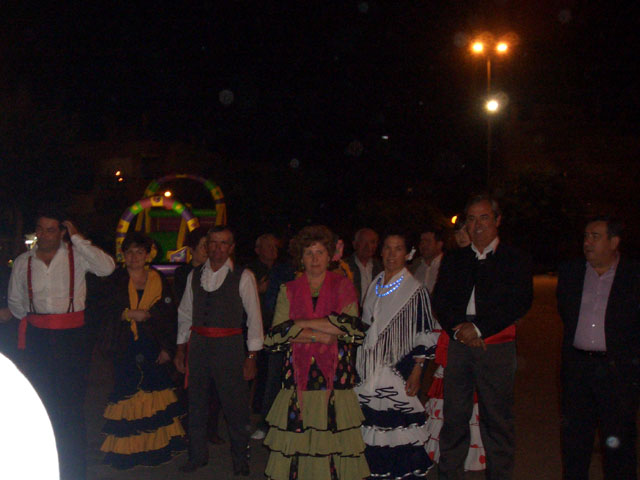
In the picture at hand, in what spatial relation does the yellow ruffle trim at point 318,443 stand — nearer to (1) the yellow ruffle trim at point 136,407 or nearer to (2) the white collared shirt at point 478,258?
(2) the white collared shirt at point 478,258

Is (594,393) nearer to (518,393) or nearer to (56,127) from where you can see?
(518,393)

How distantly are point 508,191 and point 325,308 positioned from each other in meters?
36.2

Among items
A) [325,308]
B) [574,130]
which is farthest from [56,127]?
[325,308]

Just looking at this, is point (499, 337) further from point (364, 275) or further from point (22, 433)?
point (22, 433)

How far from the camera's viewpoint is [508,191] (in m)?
39.2

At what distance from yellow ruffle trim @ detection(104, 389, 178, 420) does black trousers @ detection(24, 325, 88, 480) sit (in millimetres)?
718

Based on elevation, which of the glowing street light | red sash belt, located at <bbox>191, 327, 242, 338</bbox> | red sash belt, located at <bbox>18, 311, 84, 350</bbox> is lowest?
red sash belt, located at <bbox>191, 327, 242, 338</bbox>

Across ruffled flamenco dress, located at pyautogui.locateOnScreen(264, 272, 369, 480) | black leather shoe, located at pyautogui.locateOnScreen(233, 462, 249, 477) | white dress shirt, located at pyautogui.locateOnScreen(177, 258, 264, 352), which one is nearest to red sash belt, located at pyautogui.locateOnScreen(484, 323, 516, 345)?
ruffled flamenco dress, located at pyautogui.locateOnScreen(264, 272, 369, 480)

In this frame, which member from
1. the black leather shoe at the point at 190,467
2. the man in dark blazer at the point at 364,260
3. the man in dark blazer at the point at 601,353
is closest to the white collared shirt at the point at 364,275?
Answer: the man in dark blazer at the point at 364,260

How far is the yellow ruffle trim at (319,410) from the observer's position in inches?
185

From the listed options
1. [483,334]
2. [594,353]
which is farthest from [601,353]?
[483,334]

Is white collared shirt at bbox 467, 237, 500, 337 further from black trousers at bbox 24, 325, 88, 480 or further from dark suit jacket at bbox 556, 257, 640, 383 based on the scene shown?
black trousers at bbox 24, 325, 88, 480

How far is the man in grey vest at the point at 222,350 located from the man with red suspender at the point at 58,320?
92 centimetres

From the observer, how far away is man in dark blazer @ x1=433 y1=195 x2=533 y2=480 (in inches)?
192
